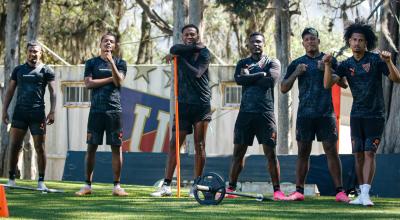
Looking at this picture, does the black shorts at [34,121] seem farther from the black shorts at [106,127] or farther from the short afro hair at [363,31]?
the short afro hair at [363,31]

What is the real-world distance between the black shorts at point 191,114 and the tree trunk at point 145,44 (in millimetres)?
24332

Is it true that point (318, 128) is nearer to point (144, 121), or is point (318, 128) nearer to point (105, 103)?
point (105, 103)

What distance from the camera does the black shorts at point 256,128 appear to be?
532 inches

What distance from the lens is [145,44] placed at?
40.3 m

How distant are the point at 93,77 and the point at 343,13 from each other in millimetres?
9912

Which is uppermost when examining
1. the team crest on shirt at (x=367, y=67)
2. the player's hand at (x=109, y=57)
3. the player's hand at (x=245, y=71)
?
the player's hand at (x=109, y=57)

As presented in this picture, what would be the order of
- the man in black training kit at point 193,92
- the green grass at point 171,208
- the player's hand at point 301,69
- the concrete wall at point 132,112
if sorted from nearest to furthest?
the green grass at point 171,208 → the player's hand at point 301,69 → the man in black training kit at point 193,92 → the concrete wall at point 132,112

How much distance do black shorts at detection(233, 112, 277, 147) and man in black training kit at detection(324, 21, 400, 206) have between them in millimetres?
1000

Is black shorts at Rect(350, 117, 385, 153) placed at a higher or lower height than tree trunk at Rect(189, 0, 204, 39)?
lower

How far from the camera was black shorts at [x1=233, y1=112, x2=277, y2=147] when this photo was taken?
44.4 feet

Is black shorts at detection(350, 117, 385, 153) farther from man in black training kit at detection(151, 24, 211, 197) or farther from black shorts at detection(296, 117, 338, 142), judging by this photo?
man in black training kit at detection(151, 24, 211, 197)

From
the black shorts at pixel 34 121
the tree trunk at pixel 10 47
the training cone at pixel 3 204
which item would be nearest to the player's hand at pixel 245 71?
the black shorts at pixel 34 121

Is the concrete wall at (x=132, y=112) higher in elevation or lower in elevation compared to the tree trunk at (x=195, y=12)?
lower

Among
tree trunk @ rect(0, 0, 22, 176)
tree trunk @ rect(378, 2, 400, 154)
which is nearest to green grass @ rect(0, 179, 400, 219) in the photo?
tree trunk @ rect(378, 2, 400, 154)
